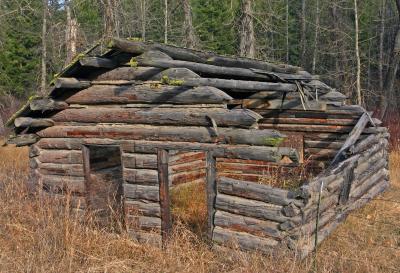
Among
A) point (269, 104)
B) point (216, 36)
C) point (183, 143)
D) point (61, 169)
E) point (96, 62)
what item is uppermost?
point (216, 36)

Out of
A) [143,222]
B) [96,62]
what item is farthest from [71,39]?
[143,222]

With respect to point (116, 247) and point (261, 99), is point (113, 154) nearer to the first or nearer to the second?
point (261, 99)

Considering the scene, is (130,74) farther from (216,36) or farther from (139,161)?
(216,36)

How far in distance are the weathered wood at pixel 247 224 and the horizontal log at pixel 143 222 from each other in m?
1.19

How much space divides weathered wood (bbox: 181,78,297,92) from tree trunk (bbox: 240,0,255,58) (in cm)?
836

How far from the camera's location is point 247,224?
659 centimetres

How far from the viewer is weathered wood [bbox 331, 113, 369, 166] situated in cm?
880

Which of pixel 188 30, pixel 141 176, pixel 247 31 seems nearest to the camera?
pixel 141 176

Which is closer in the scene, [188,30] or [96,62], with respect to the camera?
[96,62]

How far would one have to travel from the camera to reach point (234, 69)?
325 inches

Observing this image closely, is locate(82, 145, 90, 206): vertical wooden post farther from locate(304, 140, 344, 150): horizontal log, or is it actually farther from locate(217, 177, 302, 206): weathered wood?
locate(304, 140, 344, 150): horizontal log

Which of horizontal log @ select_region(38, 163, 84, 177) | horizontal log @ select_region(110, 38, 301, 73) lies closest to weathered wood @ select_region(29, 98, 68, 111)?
horizontal log @ select_region(38, 163, 84, 177)

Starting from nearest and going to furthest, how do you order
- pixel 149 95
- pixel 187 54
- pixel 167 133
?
pixel 167 133 → pixel 149 95 → pixel 187 54

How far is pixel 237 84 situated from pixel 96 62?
238cm
